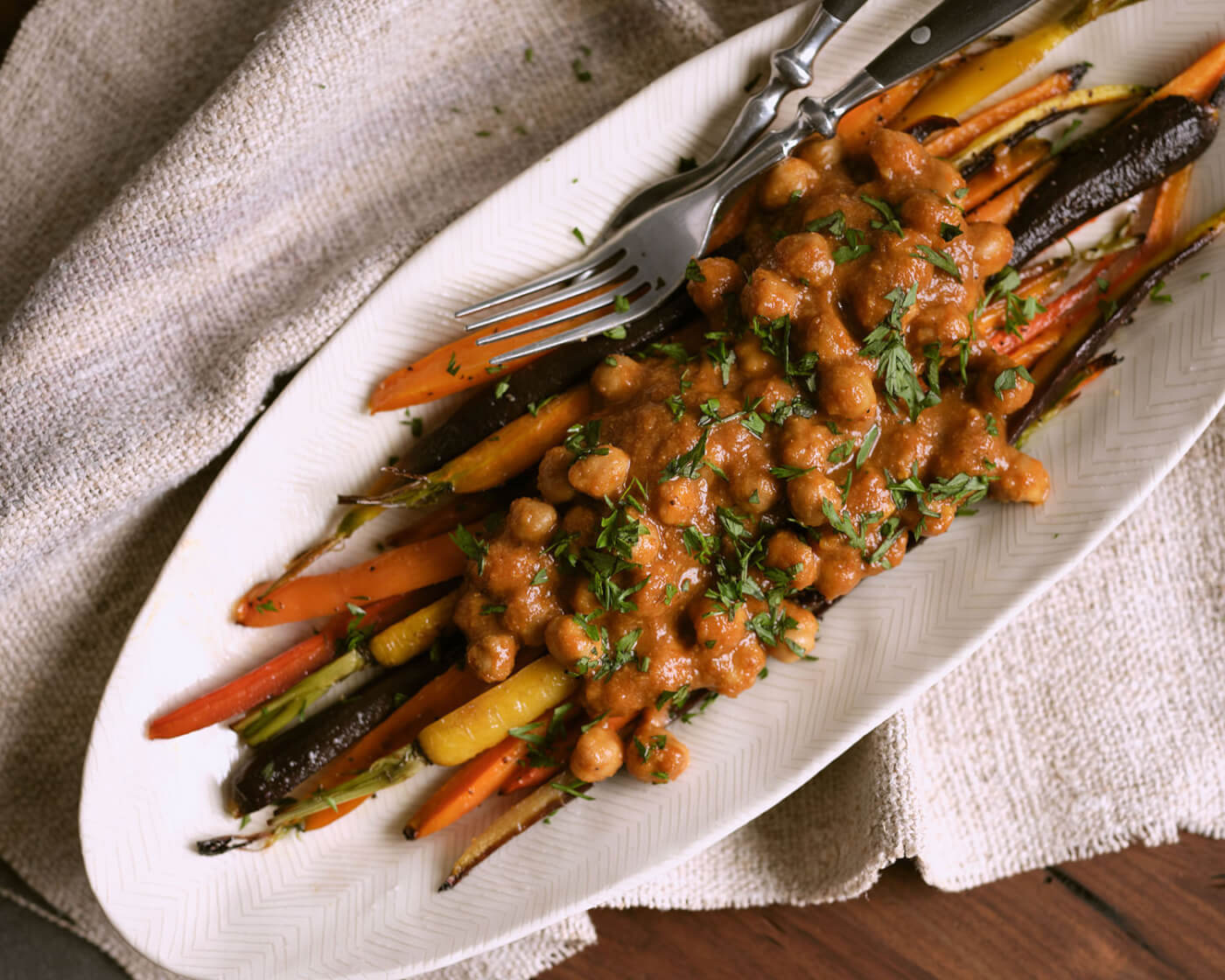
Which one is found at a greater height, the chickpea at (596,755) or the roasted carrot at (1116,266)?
the roasted carrot at (1116,266)

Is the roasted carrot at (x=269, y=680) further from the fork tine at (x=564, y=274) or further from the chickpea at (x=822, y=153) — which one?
the chickpea at (x=822, y=153)

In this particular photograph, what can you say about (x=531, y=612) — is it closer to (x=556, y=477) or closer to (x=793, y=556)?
(x=556, y=477)

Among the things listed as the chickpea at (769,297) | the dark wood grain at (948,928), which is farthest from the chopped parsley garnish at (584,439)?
the dark wood grain at (948,928)

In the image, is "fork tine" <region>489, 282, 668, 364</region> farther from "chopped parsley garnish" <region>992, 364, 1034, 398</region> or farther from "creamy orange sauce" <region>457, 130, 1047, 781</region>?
"chopped parsley garnish" <region>992, 364, 1034, 398</region>

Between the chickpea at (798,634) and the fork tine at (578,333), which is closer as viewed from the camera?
the chickpea at (798,634)

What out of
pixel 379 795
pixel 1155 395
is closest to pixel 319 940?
pixel 379 795

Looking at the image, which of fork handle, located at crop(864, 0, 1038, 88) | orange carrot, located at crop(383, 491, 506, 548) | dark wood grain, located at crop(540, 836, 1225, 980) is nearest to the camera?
fork handle, located at crop(864, 0, 1038, 88)

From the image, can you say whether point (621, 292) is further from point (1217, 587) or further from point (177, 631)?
point (1217, 587)

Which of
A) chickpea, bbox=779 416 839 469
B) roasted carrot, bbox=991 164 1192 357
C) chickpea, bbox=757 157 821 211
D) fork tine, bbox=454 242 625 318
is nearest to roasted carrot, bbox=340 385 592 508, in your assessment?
fork tine, bbox=454 242 625 318
